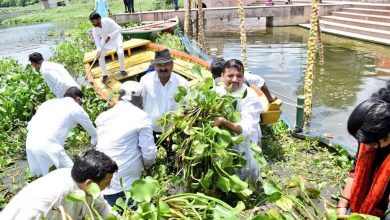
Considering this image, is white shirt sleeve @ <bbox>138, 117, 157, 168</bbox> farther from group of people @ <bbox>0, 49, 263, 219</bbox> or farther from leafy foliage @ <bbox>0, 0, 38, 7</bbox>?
leafy foliage @ <bbox>0, 0, 38, 7</bbox>

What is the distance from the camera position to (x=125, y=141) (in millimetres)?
3475

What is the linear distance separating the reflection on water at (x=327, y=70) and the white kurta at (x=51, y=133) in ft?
15.3

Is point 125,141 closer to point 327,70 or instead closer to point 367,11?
point 327,70

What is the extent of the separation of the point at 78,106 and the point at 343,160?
3.46 meters

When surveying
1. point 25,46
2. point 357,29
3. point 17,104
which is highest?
point 357,29

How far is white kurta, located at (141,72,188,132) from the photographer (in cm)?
445

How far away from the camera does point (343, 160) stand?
4871 millimetres

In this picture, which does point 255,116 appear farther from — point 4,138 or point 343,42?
point 343,42

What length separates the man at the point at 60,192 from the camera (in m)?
2.23

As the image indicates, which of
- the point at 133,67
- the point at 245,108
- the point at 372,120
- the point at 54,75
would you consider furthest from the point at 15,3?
the point at 372,120

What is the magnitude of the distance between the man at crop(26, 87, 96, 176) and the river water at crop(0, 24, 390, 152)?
13.5ft

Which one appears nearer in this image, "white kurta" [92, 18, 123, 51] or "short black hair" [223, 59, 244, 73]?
"short black hair" [223, 59, 244, 73]

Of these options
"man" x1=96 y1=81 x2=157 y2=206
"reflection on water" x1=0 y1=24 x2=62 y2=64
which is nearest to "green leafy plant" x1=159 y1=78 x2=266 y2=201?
"man" x1=96 y1=81 x2=157 y2=206

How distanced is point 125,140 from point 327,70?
11093 millimetres
